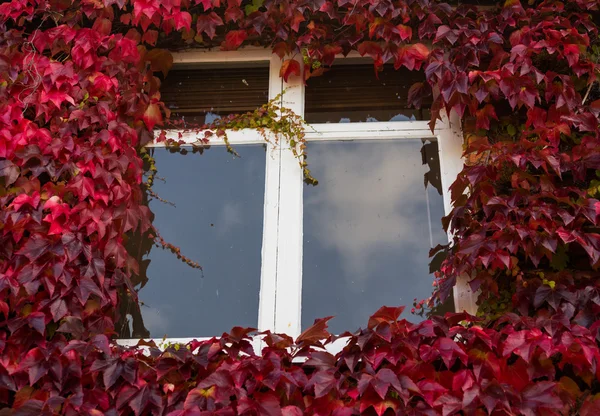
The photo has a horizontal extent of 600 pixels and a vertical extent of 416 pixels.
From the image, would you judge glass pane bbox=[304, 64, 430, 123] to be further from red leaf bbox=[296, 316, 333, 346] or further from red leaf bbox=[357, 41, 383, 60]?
red leaf bbox=[296, 316, 333, 346]

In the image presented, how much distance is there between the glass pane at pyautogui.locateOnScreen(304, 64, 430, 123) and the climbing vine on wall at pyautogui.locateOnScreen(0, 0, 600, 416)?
0.08m

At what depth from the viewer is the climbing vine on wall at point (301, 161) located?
2.49 metres

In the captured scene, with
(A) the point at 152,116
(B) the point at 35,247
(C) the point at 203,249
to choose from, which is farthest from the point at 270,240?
(B) the point at 35,247

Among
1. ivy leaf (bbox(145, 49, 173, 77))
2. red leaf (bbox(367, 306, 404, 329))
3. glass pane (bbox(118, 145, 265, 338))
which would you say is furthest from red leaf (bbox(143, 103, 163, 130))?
red leaf (bbox(367, 306, 404, 329))

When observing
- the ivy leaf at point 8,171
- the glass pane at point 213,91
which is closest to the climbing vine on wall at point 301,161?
the ivy leaf at point 8,171

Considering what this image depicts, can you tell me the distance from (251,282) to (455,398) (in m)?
0.90

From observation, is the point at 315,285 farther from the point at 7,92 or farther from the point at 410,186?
the point at 7,92

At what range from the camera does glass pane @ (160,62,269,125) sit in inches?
134

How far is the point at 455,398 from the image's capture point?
2436 mm

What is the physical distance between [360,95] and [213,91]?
642 mm

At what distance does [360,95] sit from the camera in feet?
11.1

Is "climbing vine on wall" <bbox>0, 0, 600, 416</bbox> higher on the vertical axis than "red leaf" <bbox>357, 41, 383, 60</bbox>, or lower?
lower

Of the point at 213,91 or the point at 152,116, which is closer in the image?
the point at 152,116

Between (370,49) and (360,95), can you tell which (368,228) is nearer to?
(360,95)
